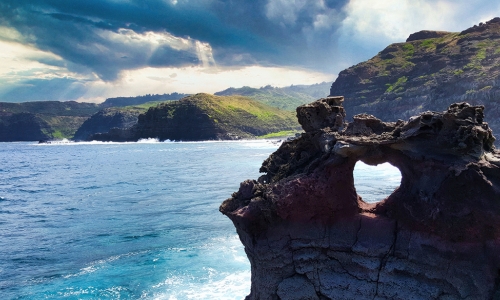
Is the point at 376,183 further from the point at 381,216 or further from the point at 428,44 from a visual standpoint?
the point at 428,44

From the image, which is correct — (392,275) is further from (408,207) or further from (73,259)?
(73,259)

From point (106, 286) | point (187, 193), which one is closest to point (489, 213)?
point (106, 286)

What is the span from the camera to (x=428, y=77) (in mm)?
100562

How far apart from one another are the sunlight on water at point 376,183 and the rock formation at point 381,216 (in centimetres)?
1477

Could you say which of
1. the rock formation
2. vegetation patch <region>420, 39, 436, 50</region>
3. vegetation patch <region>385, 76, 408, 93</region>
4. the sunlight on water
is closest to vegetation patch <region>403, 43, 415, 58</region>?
vegetation patch <region>420, 39, 436, 50</region>

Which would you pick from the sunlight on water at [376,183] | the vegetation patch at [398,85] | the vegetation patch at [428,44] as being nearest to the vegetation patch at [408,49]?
the vegetation patch at [428,44]

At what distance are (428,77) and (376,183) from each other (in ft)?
271

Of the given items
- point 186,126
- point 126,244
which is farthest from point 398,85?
point 126,244

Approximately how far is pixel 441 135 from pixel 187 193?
24706 mm

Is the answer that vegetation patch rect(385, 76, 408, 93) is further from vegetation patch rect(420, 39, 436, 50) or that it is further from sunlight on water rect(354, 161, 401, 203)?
sunlight on water rect(354, 161, 401, 203)

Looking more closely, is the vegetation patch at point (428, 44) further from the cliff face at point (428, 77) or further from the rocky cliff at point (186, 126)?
the rocky cliff at point (186, 126)

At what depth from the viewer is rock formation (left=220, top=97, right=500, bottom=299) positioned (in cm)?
626

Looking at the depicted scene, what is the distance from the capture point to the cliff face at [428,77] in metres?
76.8

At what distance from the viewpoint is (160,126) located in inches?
6870
